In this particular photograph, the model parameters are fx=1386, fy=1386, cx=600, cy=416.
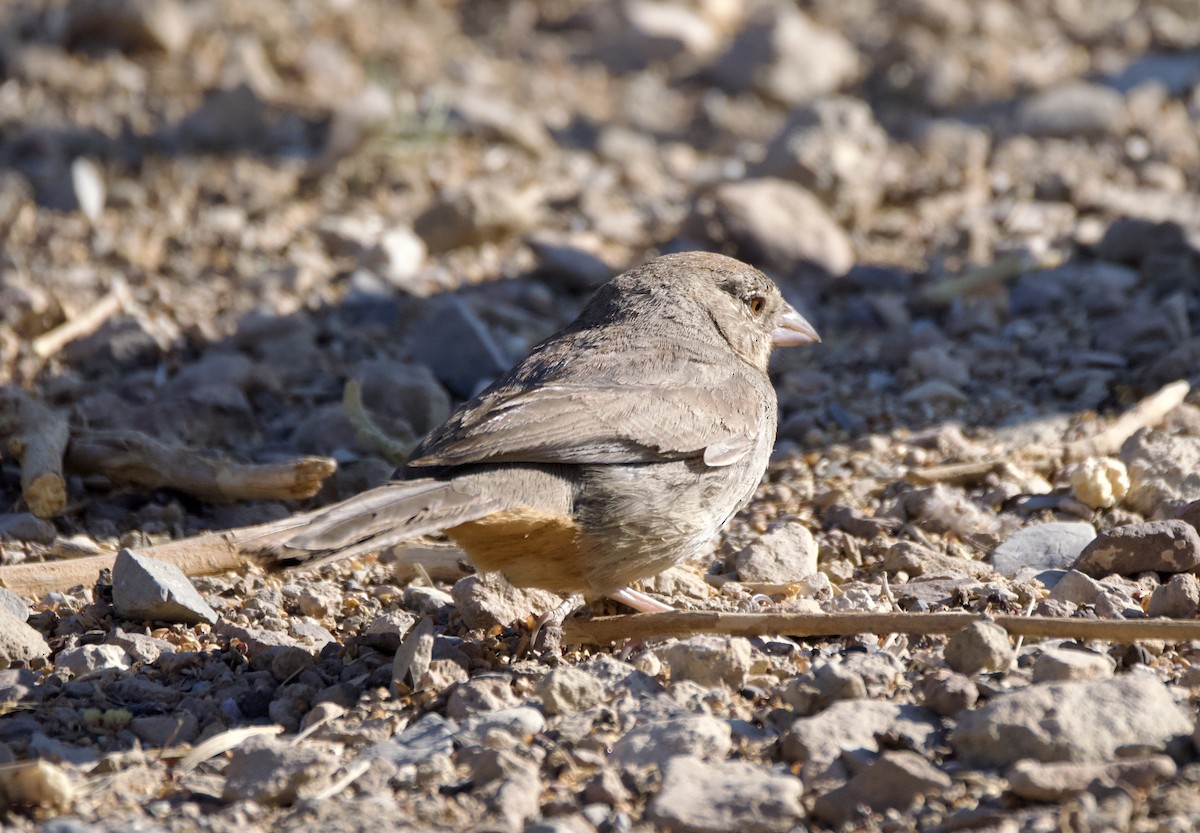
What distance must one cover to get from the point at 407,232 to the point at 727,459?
373 cm

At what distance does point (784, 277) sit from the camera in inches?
290

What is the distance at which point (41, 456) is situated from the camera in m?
5.08

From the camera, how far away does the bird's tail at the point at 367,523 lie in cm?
338

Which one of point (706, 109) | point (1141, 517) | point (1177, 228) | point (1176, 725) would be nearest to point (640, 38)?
point (706, 109)

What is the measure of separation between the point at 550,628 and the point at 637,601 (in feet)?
1.31

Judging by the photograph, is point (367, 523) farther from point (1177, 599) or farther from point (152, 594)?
point (1177, 599)

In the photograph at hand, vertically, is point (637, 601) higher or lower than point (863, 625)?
lower

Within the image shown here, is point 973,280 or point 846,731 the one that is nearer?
point 846,731

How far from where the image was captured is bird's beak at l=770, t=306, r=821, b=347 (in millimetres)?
5465

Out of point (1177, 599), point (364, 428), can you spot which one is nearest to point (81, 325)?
point (364, 428)

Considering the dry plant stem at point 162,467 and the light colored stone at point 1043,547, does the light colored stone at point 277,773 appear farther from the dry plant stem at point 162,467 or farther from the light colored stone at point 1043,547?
the light colored stone at point 1043,547

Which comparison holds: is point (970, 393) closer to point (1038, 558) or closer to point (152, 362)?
point (1038, 558)

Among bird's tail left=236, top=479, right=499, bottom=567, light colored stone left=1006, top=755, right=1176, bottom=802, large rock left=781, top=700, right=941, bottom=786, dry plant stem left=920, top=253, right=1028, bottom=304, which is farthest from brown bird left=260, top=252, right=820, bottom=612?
dry plant stem left=920, top=253, right=1028, bottom=304

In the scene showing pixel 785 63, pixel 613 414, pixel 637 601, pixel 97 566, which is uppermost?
pixel 785 63
